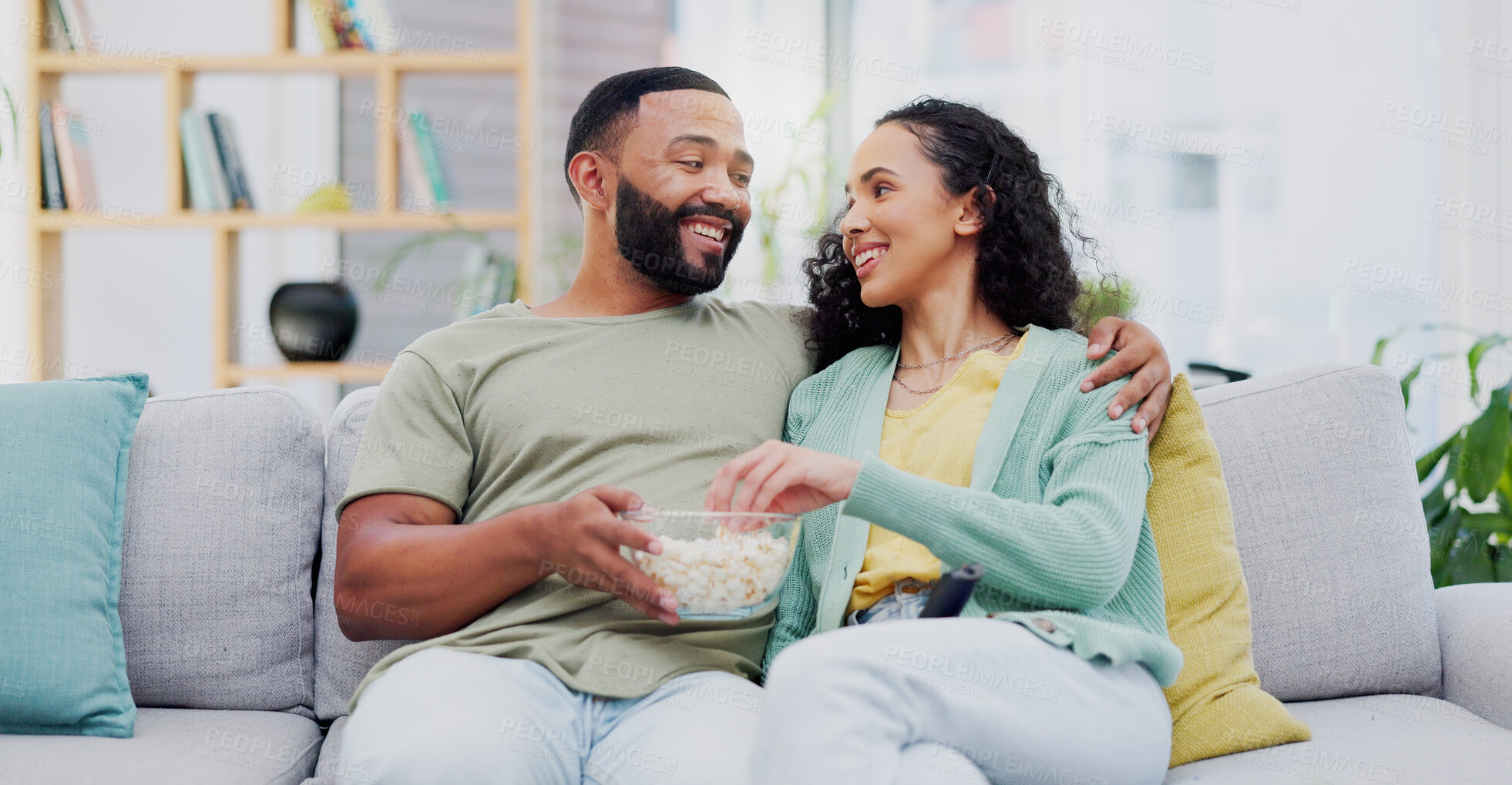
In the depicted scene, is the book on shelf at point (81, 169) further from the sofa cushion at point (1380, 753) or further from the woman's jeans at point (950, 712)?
the sofa cushion at point (1380, 753)

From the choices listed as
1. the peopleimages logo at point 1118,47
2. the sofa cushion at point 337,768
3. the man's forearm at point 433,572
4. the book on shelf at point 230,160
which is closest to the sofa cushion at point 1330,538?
the man's forearm at point 433,572

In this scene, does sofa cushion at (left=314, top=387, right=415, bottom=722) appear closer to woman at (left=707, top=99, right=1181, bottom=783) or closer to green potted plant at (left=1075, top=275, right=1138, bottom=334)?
woman at (left=707, top=99, right=1181, bottom=783)

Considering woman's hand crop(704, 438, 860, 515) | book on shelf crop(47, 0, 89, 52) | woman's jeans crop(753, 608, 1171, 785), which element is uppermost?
book on shelf crop(47, 0, 89, 52)

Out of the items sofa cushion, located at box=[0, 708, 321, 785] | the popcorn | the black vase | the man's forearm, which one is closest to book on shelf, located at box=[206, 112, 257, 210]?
the black vase

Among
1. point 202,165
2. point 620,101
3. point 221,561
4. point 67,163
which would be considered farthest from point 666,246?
point 67,163

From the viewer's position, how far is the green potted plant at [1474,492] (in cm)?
202

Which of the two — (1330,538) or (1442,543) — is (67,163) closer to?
(1330,538)

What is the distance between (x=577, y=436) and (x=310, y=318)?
73.7 inches

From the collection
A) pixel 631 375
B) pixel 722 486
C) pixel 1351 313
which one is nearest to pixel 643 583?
pixel 722 486

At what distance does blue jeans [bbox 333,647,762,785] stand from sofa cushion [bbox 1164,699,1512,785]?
1.68ft

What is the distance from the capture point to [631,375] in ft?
4.95

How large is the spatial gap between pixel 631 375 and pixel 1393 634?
41.7 inches

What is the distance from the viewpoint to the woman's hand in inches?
45.8

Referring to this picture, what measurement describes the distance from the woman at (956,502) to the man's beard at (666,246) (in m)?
0.18
